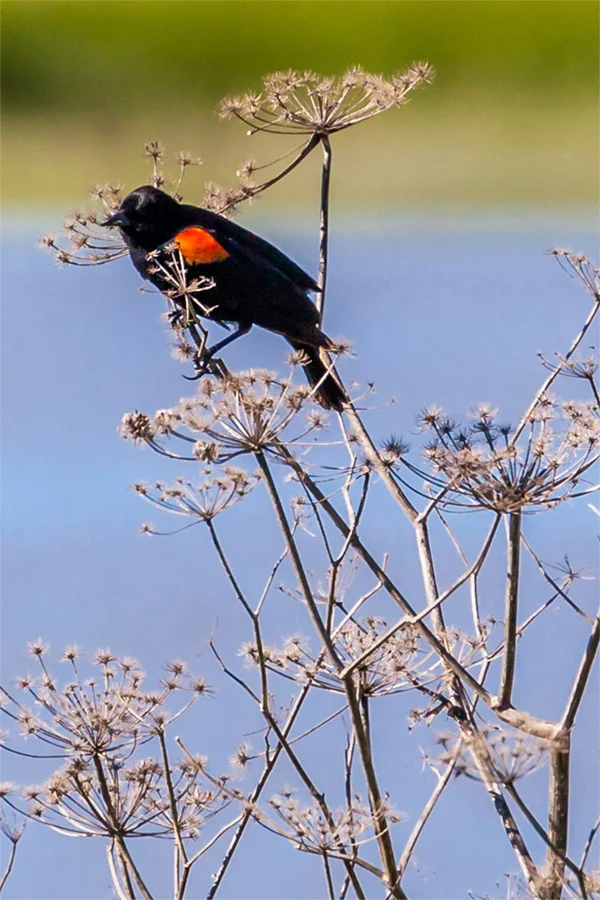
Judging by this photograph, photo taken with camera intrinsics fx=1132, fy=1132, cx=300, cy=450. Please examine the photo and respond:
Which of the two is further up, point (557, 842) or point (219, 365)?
point (219, 365)

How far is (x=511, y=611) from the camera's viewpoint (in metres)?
1.56

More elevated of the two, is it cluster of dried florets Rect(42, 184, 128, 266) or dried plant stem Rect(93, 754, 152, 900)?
cluster of dried florets Rect(42, 184, 128, 266)

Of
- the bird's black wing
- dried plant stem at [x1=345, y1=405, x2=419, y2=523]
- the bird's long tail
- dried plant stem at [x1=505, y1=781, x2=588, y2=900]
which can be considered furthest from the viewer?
the bird's black wing

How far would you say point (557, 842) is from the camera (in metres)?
1.48

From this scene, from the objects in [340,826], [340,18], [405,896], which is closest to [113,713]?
[340,826]

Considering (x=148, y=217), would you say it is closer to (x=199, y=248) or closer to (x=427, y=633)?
(x=199, y=248)

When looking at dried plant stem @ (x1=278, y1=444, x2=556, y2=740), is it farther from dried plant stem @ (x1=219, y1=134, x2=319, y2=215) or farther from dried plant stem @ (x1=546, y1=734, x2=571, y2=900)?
dried plant stem @ (x1=219, y1=134, x2=319, y2=215)

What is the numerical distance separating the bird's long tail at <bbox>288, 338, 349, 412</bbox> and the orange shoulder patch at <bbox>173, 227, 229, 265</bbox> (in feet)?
0.72

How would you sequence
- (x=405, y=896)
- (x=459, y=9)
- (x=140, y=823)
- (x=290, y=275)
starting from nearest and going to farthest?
1. (x=405, y=896)
2. (x=140, y=823)
3. (x=290, y=275)
4. (x=459, y=9)

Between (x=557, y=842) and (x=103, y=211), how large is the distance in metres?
1.48

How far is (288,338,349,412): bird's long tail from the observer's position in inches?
76.1

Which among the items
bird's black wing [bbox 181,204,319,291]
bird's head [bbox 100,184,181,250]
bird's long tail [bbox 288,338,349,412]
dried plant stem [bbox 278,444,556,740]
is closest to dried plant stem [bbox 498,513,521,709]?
dried plant stem [bbox 278,444,556,740]

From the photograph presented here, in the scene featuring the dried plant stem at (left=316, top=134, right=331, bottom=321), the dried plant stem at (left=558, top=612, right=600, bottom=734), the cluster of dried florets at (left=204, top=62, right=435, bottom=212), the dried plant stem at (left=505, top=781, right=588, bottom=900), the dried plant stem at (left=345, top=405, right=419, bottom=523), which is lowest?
the dried plant stem at (left=505, top=781, right=588, bottom=900)

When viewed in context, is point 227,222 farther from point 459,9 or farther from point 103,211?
point 459,9
